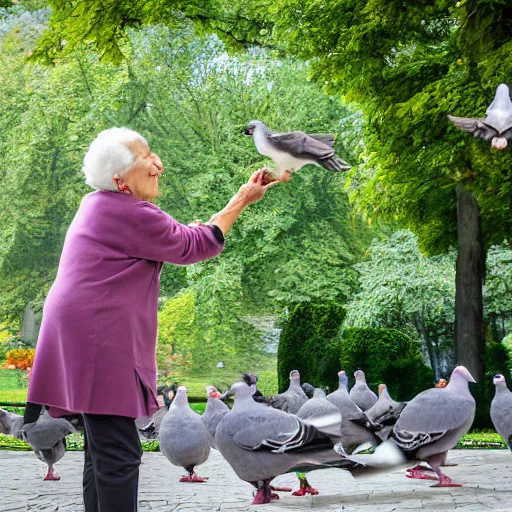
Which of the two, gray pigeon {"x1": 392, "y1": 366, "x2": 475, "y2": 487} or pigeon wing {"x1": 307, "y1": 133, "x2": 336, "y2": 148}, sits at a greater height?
pigeon wing {"x1": 307, "y1": 133, "x2": 336, "y2": 148}

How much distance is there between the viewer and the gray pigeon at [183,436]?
6.62 meters

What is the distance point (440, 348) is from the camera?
18.4m

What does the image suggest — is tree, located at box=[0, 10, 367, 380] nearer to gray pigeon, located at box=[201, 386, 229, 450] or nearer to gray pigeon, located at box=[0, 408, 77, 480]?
gray pigeon, located at box=[201, 386, 229, 450]

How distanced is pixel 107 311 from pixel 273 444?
2.66 meters

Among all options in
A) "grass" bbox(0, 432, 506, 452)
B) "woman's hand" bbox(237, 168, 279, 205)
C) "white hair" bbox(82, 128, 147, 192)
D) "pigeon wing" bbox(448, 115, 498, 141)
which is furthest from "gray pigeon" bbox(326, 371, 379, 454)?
"white hair" bbox(82, 128, 147, 192)

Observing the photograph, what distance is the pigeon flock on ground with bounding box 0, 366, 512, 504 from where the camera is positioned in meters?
5.57

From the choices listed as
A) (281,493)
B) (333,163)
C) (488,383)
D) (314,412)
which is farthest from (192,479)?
(488,383)

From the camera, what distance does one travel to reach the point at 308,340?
13.5 metres

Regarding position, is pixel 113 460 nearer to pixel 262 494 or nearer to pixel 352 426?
pixel 262 494

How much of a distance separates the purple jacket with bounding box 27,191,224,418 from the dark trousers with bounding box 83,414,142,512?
0.06m

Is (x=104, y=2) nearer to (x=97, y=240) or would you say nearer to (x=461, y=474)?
(x=461, y=474)

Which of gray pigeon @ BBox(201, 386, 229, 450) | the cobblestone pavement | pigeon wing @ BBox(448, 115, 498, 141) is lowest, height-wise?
the cobblestone pavement

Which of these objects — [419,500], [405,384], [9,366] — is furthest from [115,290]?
[9,366]

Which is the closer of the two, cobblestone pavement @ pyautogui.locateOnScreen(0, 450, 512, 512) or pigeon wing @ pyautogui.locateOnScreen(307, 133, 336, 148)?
pigeon wing @ pyautogui.locateOnScreen(307, 133, 336, 148)
